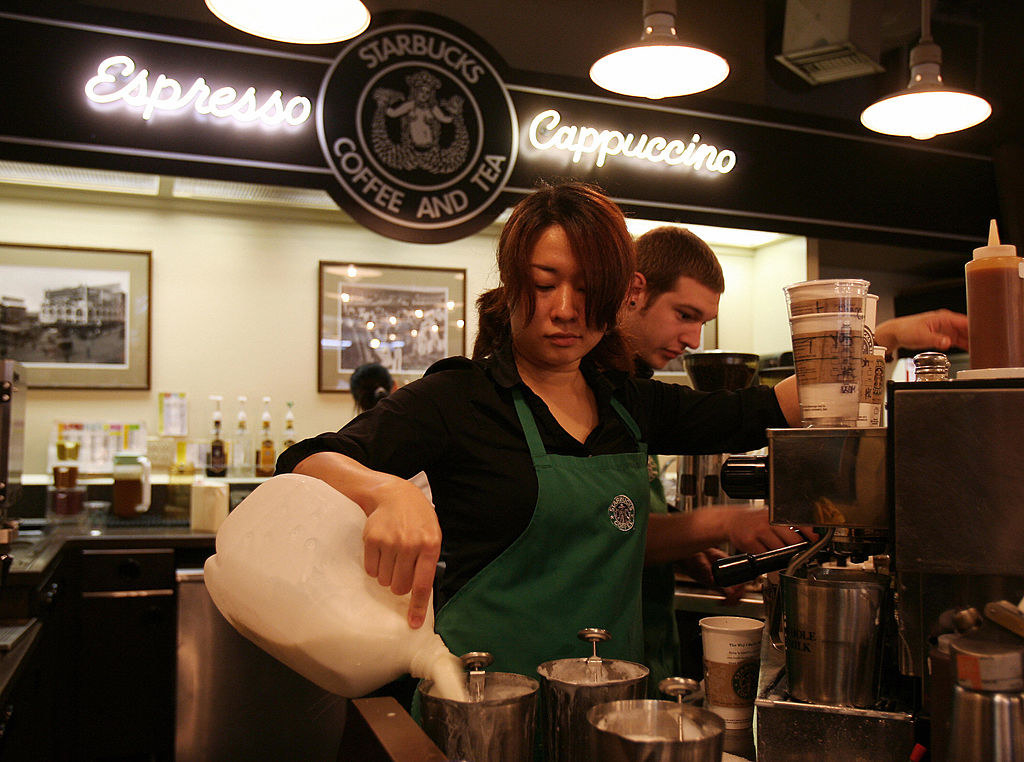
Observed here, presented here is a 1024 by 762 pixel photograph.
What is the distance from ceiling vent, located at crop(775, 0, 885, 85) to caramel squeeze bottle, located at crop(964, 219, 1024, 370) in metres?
3.41

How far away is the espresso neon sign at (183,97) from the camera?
10.5 feet

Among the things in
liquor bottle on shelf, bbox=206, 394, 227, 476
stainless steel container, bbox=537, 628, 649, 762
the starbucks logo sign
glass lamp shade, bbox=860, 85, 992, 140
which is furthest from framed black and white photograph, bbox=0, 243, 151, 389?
stainless steel container, bbox=537, 628, 649, 762

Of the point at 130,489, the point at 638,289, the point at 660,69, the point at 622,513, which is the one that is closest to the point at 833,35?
the point at 660,69

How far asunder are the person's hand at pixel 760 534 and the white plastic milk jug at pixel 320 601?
0.70 meters

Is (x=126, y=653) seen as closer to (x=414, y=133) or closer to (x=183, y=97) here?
(x=183, y=97)

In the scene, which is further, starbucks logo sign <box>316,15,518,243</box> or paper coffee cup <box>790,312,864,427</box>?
starbucks logo sign <box>316,15,518,243</box>

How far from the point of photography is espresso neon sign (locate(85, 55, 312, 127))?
3211 millimetres

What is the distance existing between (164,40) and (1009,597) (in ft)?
11.2

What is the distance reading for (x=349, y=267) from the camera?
4.19 m

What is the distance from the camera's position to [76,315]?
3781 mm

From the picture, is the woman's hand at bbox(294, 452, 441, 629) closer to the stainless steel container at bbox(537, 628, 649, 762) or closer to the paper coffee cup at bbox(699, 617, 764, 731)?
the stainless steel container at bbox(537, 628, 649, 762)

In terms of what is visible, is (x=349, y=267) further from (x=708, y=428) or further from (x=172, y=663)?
(x=708, y=428)

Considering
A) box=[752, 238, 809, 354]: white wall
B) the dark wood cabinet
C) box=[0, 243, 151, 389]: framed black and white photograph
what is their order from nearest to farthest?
the dark wood cabinet → box=[0, 243, 151, 389]: framed black and white photograph → box=[752, 238, 809, 354]: white wall

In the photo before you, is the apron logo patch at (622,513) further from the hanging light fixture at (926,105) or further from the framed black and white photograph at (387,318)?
the framed black and white photograph at (387,318)
